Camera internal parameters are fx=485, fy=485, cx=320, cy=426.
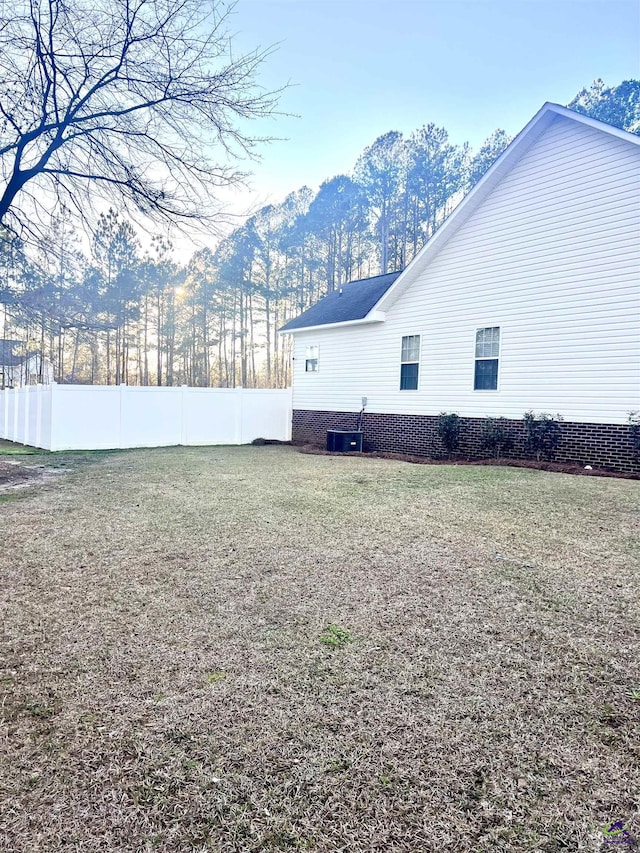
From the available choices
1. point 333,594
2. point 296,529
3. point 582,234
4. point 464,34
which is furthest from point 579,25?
point 333,594

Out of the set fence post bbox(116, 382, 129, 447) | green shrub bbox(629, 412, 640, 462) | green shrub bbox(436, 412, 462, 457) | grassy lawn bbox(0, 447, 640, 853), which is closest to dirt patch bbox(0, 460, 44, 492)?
fence post bbox(116, 382, 129, 447)

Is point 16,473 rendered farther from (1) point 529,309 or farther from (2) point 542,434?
(1) point 529,309

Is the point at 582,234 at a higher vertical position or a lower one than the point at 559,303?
higher

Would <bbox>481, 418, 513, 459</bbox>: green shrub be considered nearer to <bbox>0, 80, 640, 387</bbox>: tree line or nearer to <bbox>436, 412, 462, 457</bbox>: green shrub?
<bbox>436, 412, 462, 457</bbox>: green shrub

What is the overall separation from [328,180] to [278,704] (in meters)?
29.6

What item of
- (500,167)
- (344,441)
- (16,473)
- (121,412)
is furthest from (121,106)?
(344,441)

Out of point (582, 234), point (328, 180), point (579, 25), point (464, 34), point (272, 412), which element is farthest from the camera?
point (328, 180)

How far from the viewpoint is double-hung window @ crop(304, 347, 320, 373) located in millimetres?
15352

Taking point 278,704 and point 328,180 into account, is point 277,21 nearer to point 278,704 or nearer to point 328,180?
point 278,704

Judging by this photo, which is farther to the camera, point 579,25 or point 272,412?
point 272,412

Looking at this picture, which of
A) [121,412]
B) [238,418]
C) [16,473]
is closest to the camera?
[16,473]

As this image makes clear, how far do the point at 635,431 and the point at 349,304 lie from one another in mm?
9063

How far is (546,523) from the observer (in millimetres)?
5066

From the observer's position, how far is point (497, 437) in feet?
33.4
